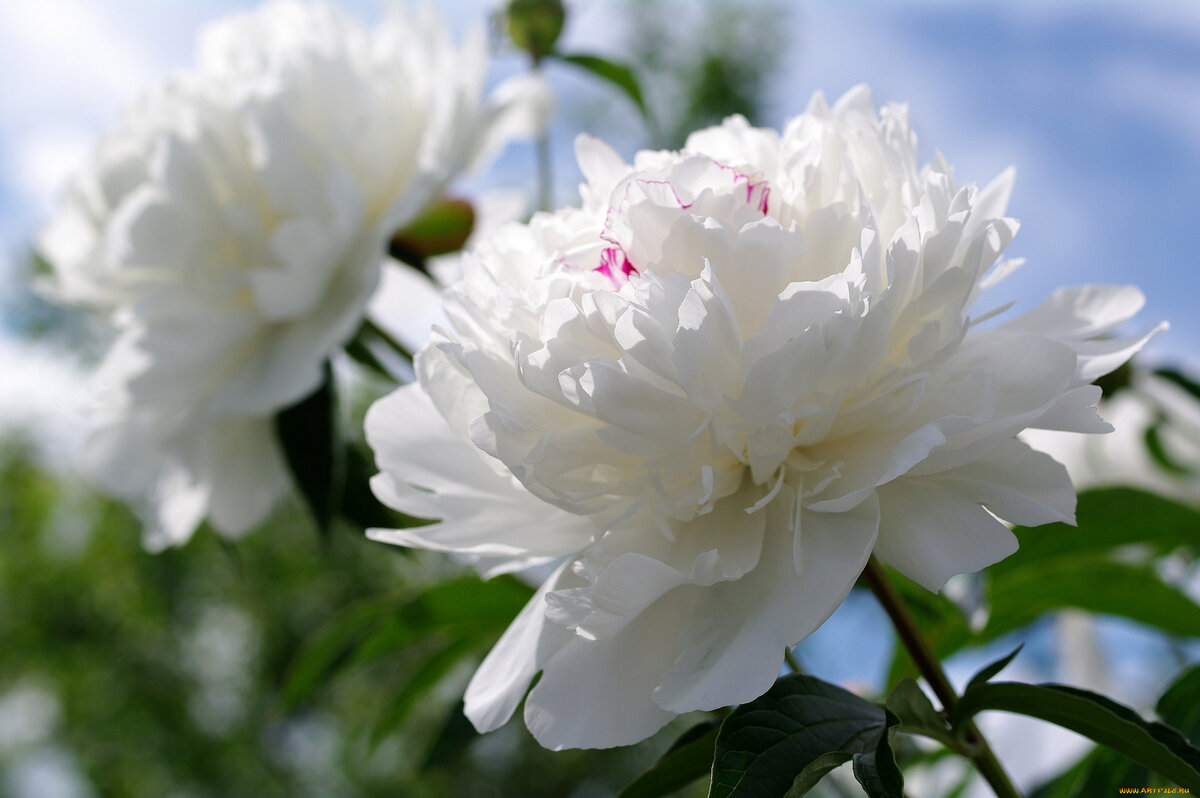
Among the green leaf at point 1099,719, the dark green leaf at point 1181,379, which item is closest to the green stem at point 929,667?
the green leaf at point 1099,719

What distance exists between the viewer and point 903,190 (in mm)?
393

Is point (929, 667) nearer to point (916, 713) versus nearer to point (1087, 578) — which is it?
point (916, 713)

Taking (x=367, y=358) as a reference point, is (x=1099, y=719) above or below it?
above

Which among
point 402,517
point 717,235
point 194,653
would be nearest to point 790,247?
point 717,235

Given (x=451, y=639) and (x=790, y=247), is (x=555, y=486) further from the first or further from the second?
(x=451, y=639)

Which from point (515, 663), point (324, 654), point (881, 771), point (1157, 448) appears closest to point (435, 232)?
point (324, 654)

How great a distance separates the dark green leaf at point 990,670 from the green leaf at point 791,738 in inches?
1.6

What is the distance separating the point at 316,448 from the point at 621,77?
426mm

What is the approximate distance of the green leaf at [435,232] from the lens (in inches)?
31.2

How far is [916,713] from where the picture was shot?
39 centimetres

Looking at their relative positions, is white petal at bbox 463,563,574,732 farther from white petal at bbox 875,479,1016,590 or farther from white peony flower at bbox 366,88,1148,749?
white petal at bbox 875,479,1016,590

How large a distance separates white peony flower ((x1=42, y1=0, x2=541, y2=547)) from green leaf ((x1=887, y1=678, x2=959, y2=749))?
0.47 m

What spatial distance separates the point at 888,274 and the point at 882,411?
0.05 meters

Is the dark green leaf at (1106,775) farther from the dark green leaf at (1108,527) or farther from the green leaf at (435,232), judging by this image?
the green leaf at (435,232)
